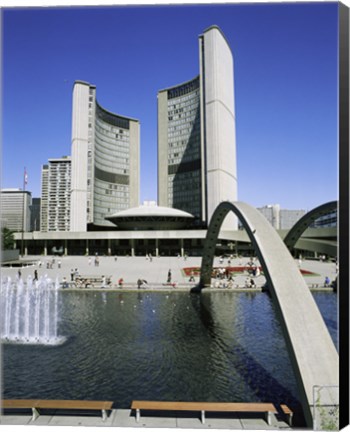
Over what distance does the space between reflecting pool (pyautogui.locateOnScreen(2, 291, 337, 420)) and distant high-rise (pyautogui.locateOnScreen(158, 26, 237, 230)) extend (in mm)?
55201

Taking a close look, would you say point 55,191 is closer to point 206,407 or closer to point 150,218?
point 150,218

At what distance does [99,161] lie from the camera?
94312mm

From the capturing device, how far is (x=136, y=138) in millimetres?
110438

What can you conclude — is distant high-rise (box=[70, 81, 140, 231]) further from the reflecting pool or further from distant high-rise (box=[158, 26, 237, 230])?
the reflecting pool

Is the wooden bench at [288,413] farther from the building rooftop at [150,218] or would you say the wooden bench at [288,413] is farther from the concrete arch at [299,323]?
the building rooftop at [150,218]

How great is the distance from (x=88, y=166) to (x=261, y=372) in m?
80.4

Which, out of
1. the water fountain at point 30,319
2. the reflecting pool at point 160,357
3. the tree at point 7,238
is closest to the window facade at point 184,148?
the tree at point 7,238

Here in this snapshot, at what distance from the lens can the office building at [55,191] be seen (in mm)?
176250

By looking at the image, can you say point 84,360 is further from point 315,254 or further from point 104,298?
point 315,254

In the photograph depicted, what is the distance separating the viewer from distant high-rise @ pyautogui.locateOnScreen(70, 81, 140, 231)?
78438 mm

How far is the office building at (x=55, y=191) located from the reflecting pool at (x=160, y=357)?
540 feet

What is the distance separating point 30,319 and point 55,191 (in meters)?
170

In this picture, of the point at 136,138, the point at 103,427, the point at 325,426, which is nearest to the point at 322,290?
the point at 325,426

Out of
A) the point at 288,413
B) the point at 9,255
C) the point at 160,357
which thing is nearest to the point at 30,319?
the point at 160,357
